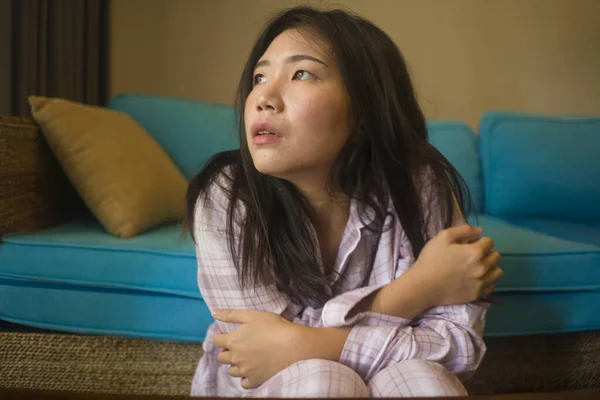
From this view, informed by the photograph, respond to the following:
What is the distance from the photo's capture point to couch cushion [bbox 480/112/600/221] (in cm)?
144

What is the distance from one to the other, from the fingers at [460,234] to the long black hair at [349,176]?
5 centimetres

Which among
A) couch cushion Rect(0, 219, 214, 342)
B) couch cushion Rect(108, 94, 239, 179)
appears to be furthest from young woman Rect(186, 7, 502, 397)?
couch cushion Rect(108, 94, 239, 179)

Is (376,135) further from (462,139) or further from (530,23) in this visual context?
(530,23)

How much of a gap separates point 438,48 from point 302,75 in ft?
4.69

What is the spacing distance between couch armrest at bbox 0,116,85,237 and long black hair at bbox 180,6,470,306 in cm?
46

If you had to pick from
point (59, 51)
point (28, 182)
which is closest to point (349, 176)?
point (28, 182)

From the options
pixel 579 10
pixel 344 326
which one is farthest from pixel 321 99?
pixel 579 10

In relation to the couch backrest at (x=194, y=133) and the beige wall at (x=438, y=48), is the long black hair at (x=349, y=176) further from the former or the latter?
the beige wall at (x=438, y=48)

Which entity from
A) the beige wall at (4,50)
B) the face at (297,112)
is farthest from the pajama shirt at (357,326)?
the beige wall at (4,50)

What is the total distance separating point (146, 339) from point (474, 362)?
624mm

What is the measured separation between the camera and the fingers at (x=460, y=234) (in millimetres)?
689

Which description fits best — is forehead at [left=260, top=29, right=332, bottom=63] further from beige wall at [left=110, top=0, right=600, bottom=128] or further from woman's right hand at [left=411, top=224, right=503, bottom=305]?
beige wall at [left=110, top=0, right=600, bottom=128]

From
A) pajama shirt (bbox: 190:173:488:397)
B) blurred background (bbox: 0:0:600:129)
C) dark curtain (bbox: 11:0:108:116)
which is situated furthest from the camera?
blurred background (bbox: 0:0:600:129)

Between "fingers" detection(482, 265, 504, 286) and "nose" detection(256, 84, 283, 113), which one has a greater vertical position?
"nose" detection(256, 84, 283, 113)
